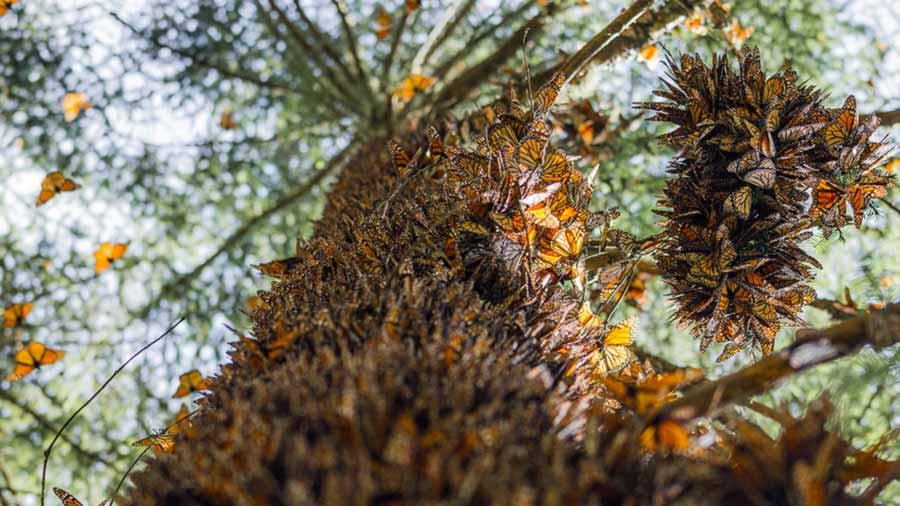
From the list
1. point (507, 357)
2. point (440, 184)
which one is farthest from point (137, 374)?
point (507, 357)

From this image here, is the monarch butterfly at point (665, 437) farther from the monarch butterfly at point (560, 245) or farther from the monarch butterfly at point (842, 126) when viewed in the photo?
the monarch butterfly at point (842, 126)

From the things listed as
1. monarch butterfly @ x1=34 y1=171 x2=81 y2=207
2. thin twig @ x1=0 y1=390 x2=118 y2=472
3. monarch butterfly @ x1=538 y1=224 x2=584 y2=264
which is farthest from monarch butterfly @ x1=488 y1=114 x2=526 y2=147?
monarch butterfly @ x1=34 y1=171 x2=81 y2=207

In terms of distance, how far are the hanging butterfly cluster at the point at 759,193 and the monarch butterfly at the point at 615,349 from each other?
0.19 metres

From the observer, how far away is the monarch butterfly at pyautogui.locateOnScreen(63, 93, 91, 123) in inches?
111

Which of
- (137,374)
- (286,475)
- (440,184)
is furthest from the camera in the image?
(137,374)

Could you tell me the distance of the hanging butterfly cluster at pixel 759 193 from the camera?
112 centimetres

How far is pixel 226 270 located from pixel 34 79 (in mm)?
1149

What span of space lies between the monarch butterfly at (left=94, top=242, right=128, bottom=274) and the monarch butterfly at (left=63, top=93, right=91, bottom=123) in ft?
1.84

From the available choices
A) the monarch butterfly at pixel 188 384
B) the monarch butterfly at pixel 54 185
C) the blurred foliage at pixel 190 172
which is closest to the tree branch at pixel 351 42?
the blurred foliage at pixel 190 172

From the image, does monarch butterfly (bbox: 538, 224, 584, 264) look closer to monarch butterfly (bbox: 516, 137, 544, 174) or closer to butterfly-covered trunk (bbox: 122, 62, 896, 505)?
butterfly-covered trunk (bbox: 122, 62, 896, 505)

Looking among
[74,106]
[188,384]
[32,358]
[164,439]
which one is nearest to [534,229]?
[164,439]

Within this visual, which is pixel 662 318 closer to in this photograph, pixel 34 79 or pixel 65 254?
pixel 65 254

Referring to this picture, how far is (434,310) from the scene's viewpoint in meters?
0.80

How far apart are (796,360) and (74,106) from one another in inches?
116
